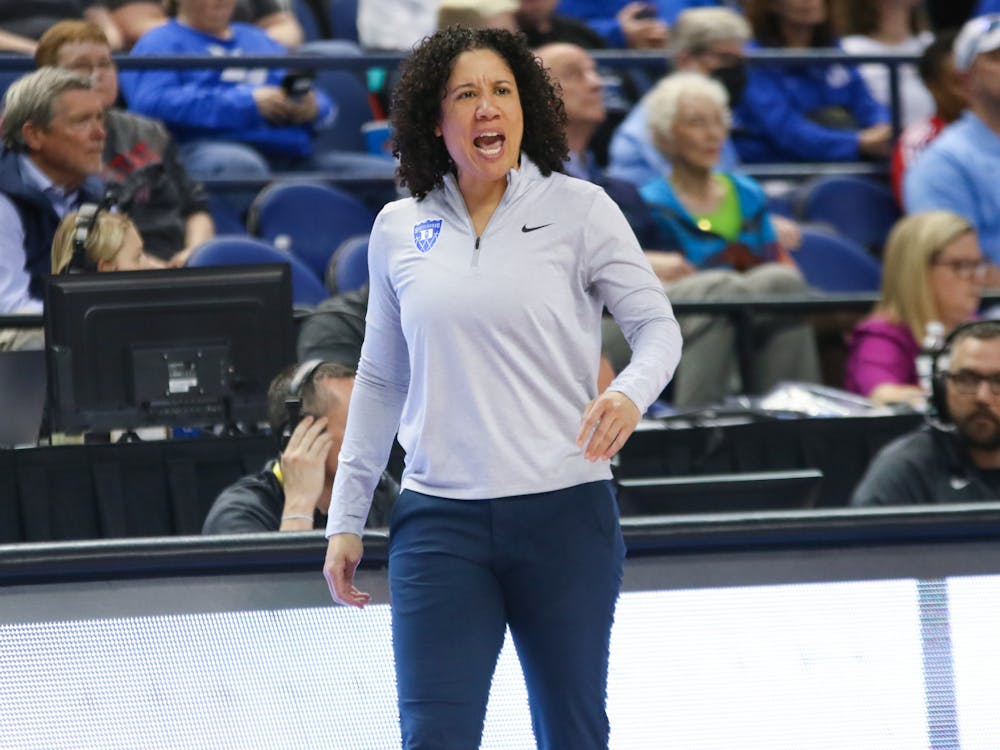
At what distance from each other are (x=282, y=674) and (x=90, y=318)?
1.46 metres

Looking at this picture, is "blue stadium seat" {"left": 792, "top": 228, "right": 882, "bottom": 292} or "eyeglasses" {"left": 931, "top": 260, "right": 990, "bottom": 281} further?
"blue stadium seat" {"left": 792, "top": 228, "right": 882, "bottom": 292}

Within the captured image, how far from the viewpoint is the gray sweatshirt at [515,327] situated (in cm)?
232

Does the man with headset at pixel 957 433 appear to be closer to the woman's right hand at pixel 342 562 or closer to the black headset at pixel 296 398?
the black headset at pixel 296 398

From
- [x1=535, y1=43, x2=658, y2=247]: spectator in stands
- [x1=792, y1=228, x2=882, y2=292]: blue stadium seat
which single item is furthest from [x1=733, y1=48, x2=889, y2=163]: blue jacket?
[x1=535, y1=43, x2=658, y2=247]: spectator in stands

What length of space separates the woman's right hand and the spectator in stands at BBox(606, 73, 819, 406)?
3.12m

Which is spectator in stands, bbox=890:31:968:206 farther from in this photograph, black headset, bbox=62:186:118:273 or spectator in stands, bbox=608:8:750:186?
black headset, bbox=62:186:118:273

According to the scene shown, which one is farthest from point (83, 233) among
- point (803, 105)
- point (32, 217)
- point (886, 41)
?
point (886, 41)

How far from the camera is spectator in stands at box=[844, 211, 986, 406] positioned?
18.1 ft

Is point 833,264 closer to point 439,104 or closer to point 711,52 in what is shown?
point 711,52

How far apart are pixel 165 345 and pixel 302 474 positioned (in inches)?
26.6

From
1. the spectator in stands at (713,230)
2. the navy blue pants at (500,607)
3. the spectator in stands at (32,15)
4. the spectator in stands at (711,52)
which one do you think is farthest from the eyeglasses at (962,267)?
the navy blue pants at (500,607)

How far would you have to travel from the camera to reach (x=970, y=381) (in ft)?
14.2

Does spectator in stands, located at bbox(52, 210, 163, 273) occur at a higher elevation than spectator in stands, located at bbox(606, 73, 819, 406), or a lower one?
higher

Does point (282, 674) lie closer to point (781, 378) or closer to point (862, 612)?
point (862, 612)
